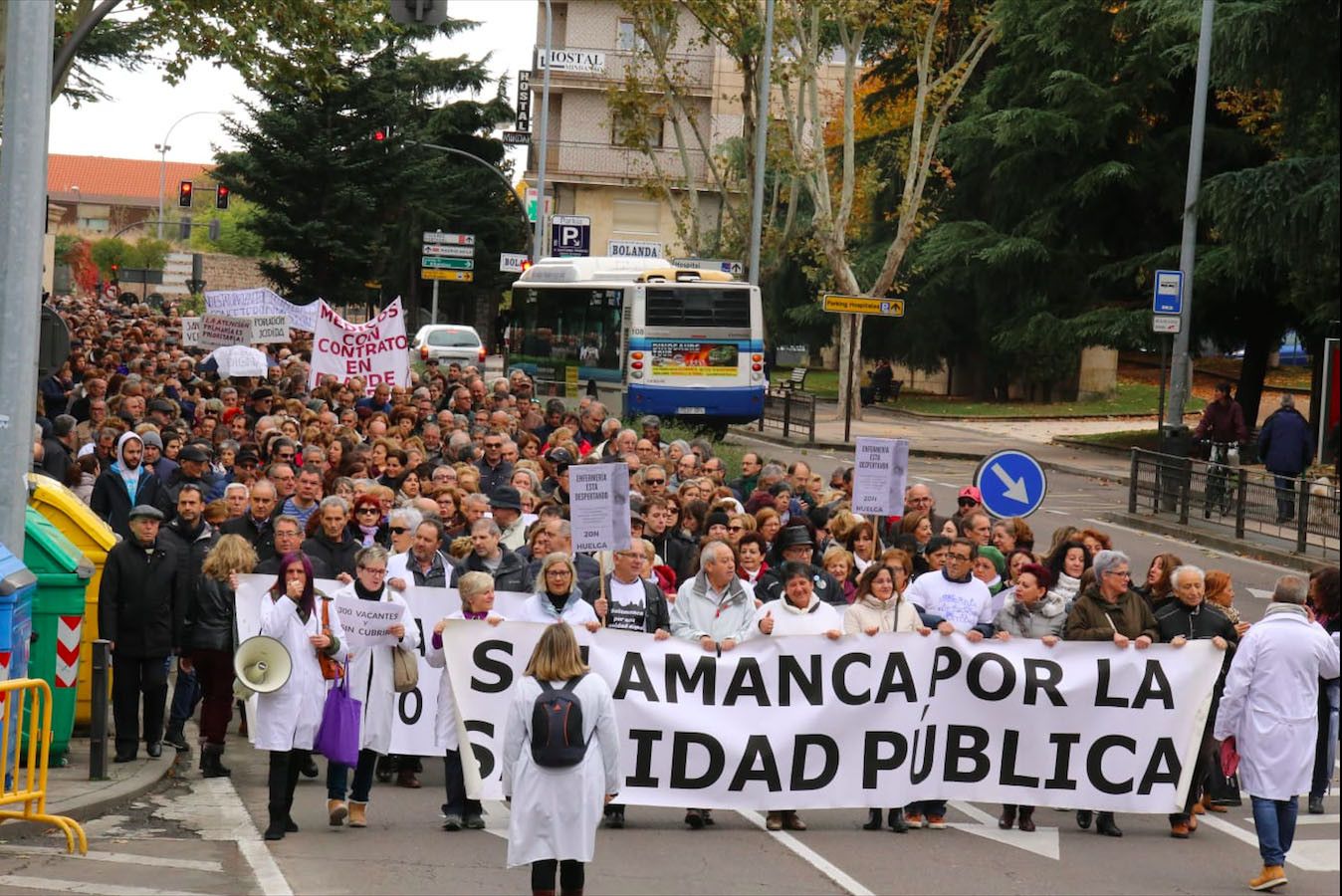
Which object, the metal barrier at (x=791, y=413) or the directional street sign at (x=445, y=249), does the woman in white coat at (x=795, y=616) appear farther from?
the directional street sign at (x=445, y=249)

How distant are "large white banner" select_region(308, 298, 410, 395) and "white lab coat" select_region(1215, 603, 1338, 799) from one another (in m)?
16.9

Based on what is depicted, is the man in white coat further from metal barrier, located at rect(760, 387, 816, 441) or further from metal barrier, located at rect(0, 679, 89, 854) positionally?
metal barrier, located at rect(760, 387, 816, 441)

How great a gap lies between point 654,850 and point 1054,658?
2462 millimetres

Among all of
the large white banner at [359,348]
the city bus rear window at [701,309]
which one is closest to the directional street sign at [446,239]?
the city bus rear window at [701,309]

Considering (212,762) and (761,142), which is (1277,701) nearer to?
(212,762)

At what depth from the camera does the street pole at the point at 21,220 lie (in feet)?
36.7

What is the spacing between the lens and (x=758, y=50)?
4225 centimetres

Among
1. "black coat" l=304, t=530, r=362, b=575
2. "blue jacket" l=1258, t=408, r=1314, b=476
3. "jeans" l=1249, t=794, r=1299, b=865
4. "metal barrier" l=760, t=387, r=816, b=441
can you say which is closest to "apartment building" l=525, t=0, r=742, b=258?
"metal barrier" l=760, t=387, r=816, b=441

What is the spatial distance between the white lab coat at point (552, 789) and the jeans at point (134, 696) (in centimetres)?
453

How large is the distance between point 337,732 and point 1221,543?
55.7 feet

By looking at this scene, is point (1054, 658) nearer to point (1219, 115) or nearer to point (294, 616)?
point (294, 616)

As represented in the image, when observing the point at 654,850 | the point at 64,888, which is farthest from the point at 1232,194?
the point at 64,888

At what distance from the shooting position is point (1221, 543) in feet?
80.8

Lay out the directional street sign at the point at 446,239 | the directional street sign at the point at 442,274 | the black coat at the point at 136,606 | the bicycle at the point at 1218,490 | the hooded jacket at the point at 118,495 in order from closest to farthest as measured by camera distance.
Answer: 1. the black coat at the point at 136,606
2. the hooded jacket at the point at 118,495
3. the bicycle at the point at 1218,490
4. the directional street sign at the point at 446,239
5. the directional street sign at the point at 442,274
